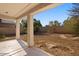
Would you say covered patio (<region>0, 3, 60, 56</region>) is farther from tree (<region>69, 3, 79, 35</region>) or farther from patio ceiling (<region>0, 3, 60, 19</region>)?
tree (<region>69, 3, 79, 35</region>)

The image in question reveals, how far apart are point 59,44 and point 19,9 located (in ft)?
3.07

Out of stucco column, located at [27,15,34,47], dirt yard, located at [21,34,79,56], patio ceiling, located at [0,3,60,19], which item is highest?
patio ceiling, located at [0,3,60,19]

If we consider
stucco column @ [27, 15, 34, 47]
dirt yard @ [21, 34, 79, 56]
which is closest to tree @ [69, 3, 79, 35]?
dirt yard @ [21, 34, 79, 56]

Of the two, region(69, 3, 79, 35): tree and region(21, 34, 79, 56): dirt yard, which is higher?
region(69, 3, 79, 35): tree

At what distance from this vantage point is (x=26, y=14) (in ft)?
10.7

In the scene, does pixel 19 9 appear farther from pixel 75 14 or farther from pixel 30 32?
pixel 75 14

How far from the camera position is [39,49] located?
324 cm

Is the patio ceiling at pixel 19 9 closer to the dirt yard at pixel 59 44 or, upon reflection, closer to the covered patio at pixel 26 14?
the covered patio at pixel 26 14

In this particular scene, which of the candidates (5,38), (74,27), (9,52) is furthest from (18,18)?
(74,27)

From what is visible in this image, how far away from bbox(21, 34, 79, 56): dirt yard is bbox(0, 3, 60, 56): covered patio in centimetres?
11

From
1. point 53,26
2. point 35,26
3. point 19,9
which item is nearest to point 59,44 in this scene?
point 53,26

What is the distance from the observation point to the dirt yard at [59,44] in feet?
10.3

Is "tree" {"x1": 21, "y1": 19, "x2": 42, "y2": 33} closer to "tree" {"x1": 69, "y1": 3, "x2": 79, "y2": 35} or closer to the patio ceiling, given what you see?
the patio ceiling

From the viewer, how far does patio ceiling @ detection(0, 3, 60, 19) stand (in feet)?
10.3
